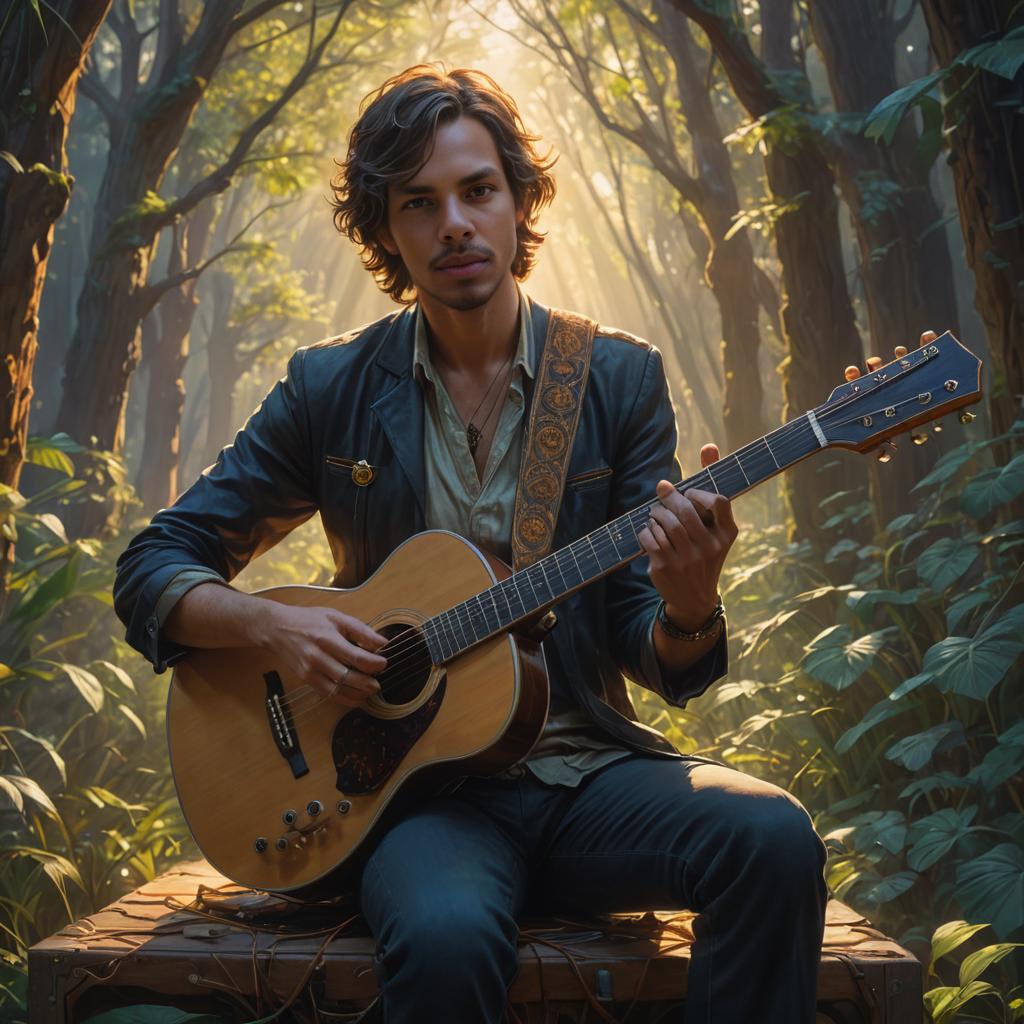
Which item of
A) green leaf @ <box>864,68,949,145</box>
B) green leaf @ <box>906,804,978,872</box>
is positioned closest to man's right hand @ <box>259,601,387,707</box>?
green leaf @ <box>906,804,978,872</box>

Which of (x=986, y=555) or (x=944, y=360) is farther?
(x=986, y=555)

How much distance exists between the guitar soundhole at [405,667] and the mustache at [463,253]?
81cm

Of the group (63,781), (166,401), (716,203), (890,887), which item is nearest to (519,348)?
(890,887)

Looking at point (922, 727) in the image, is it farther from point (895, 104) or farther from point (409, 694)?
point (409, 694)

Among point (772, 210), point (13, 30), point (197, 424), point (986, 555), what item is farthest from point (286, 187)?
point (197, 424)

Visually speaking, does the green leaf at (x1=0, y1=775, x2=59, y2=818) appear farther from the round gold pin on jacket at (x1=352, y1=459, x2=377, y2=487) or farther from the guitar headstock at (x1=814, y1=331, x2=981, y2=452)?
the guitar headstock at (x1=814, y1=331, x2=981, y2=452)

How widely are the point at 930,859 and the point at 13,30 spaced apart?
12.6ft

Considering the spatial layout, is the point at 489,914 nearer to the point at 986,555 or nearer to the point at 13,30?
the point at 986,555

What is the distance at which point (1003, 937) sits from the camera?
2.91 m

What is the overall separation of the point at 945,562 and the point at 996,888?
1.31 metres

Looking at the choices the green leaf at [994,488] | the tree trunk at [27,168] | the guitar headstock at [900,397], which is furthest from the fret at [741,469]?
the tree trunk at [27,168]

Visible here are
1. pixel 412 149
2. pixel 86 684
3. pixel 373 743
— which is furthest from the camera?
pixel 86 684

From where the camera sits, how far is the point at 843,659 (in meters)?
4.27

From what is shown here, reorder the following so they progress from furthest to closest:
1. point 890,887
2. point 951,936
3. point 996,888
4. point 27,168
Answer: point 27,168, point 890,887, point 996,888, point 951,936
